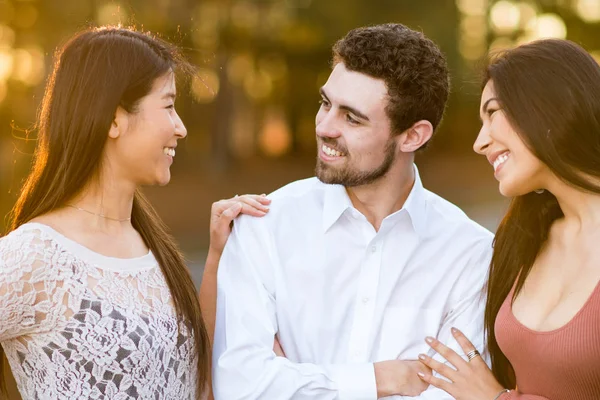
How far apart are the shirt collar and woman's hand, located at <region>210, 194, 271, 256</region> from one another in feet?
0.78

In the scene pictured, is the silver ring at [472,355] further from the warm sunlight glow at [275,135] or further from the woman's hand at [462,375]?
the warm sunlight glow at [275,135]

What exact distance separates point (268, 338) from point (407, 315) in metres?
0.56

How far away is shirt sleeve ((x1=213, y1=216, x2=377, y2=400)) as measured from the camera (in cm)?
334

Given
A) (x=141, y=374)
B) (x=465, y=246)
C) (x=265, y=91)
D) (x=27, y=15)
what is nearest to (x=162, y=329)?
(x=141, y=374)

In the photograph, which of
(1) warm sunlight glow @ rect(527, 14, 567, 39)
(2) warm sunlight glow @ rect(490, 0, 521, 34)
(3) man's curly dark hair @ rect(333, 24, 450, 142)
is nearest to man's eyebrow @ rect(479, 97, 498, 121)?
(3) man's curly dark hair @ rect(333, 24, 450, 142)

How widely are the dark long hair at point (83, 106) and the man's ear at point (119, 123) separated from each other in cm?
2

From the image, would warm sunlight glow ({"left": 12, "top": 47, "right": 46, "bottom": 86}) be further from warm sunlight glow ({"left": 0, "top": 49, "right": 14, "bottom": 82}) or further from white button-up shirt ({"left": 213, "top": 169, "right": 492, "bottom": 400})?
white button-up shirt ({"left": 213, "top": 169, "right": 492, "bottom": 400})

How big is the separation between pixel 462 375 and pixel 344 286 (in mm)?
570

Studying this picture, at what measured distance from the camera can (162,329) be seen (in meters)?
3.14

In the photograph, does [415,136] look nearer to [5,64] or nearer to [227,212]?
[227,212]

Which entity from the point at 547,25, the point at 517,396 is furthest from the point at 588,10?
the point at 517,396

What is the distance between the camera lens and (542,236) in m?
3.45

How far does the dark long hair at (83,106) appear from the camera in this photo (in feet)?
10.2

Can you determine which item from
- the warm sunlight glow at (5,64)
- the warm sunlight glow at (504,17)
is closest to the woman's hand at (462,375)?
the warm sunlight glow at (5,64)
